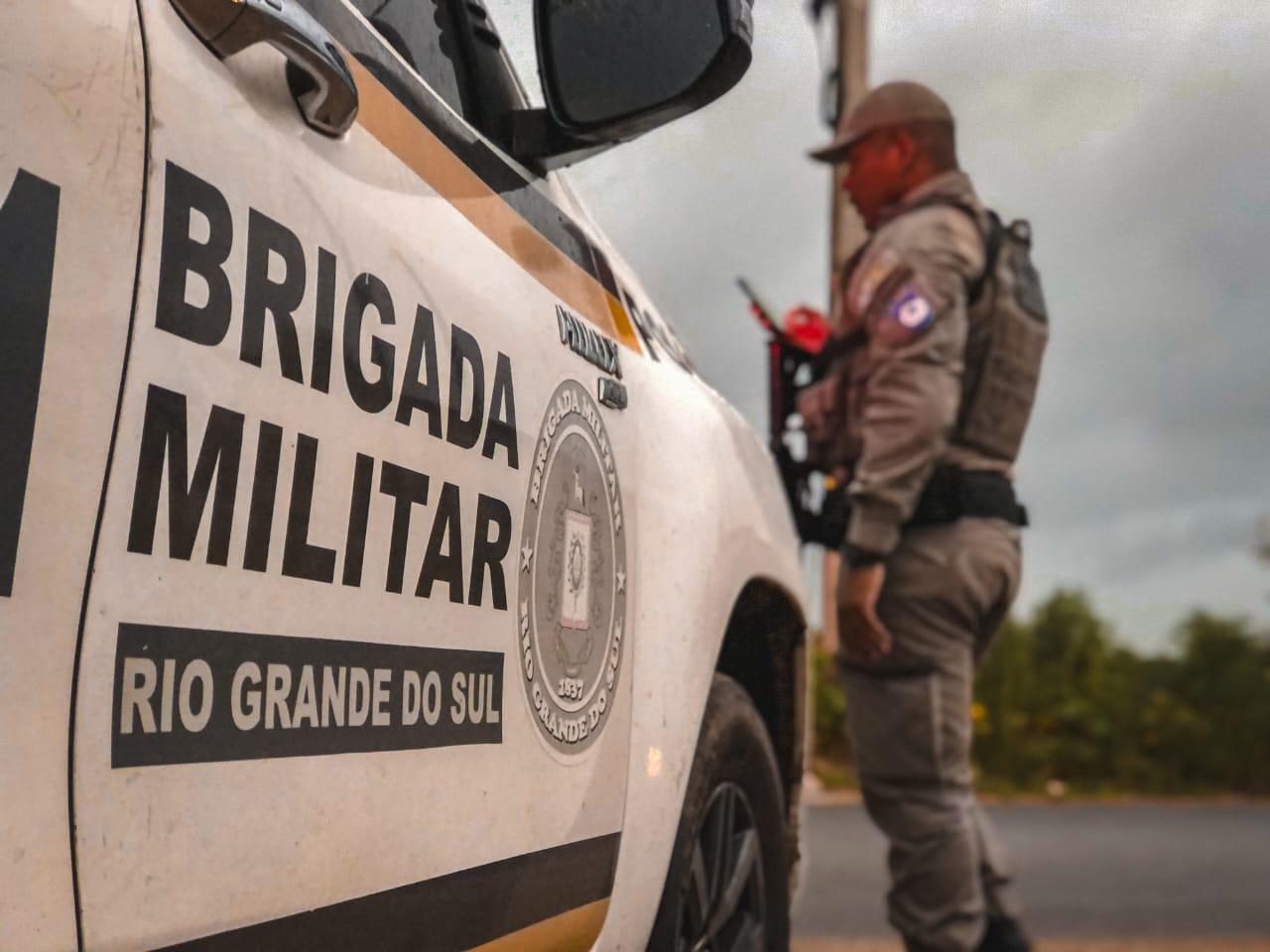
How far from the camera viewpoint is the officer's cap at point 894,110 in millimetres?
3809

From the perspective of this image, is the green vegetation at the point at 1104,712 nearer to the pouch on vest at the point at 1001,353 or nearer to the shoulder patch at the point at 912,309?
the pouch on vest at the point at 1001,353

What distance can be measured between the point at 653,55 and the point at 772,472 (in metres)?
1.21

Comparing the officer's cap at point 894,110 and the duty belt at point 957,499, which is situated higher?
the officer's cap at point 894,110

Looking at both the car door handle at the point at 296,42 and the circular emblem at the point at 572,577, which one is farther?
the circular emblem at the point at 572,577

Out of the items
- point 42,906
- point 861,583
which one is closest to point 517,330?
point 42,906

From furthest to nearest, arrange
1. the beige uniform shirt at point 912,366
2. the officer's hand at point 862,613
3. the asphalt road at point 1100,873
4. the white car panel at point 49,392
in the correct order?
the asphalt road at point 1100,873
the officer's hand at point 862,613
the beige uniform shirt at point 912,366
the white car panel at point 49,392

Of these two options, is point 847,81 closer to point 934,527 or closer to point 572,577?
point 934,527

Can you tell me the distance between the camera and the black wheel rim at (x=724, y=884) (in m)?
2.07

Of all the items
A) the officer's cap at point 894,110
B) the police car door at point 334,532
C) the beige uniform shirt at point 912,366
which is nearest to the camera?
the police car door at point 334,532

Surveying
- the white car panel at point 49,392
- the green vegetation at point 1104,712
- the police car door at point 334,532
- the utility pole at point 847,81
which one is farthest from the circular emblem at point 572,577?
the green vegetation at point 1104,712

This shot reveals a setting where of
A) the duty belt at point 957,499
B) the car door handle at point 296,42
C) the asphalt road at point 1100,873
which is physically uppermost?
the duty belt at point 957,499

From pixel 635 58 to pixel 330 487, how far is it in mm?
634

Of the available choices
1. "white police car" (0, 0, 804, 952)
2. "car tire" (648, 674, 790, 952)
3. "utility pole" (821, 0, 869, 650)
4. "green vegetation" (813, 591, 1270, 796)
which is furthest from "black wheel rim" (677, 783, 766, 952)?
"green vegetation" (813, 591, 1270, 796)

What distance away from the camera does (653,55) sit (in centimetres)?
149
